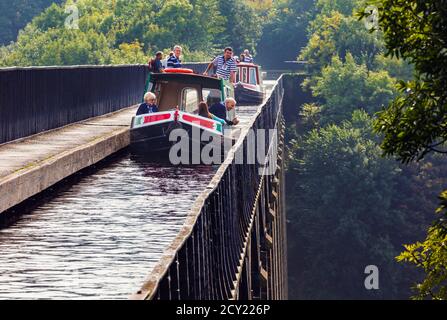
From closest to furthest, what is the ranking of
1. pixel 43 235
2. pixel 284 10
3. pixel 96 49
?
1. pixel 43 235
2. pixel 96 49
3. pixel 284 10

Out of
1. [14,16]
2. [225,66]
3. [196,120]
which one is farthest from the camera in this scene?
[14,16]

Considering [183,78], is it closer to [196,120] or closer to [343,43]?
[196,120]

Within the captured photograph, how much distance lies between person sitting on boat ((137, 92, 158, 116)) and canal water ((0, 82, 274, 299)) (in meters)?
3.11

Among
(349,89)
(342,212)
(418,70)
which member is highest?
(418,70)

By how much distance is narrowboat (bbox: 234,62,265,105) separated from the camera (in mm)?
47062

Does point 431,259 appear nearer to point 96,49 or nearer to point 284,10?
point 96,49

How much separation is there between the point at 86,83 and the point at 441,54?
18.0 metres

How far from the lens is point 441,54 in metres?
11.2

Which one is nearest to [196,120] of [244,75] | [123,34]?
[244,75]

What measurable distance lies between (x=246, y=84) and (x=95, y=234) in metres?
33.7

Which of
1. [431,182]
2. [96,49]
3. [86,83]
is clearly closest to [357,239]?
[431,182]

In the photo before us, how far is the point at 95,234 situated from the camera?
13.8 metres

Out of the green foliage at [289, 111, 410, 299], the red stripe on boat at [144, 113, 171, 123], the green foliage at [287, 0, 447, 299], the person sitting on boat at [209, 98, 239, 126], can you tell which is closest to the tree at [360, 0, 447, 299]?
the red stripe on boat at [144, 113, 171, 123]

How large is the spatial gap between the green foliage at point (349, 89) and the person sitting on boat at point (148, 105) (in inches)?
2525
